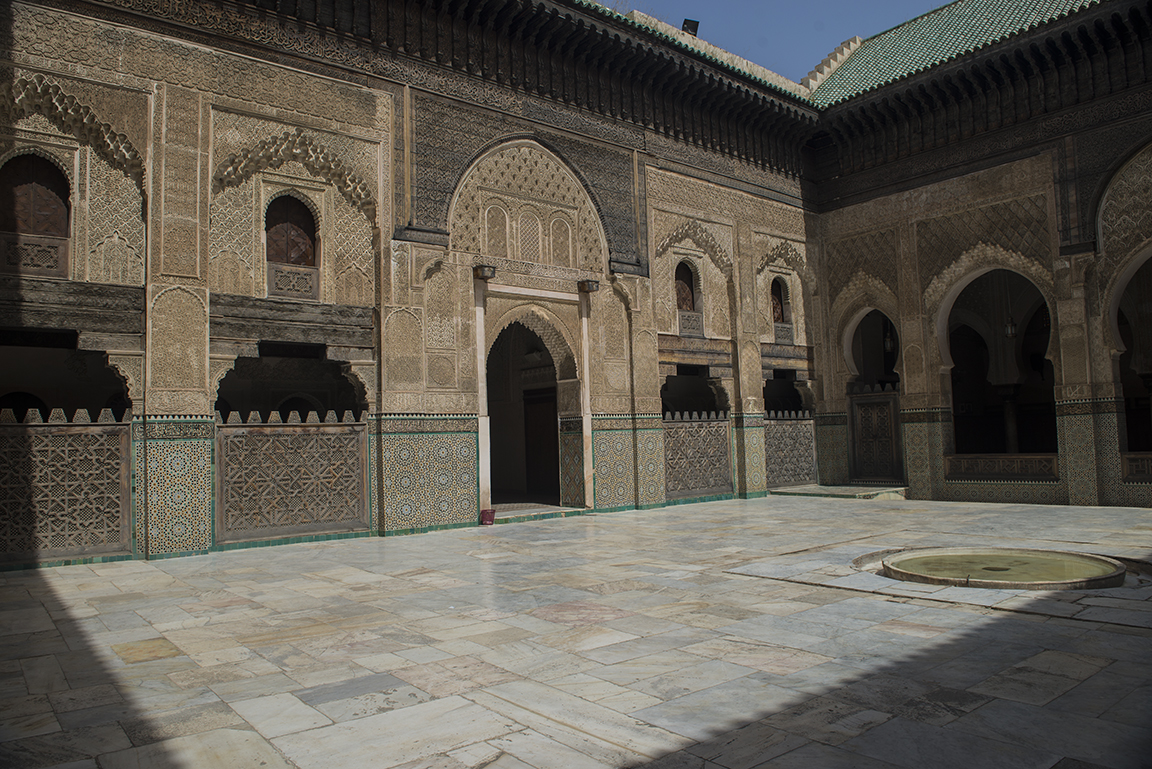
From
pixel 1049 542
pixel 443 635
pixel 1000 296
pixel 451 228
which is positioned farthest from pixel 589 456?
pixel 1000 296

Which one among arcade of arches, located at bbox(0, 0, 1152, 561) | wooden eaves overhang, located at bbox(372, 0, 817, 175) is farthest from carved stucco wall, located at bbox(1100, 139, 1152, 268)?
wooden eaves overhang, located at bbox(372, 0, 817, 175)

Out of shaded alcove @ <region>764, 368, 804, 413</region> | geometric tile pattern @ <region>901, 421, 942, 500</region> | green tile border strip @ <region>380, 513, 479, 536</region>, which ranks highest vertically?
shaded alcove @ <region>764, 368, 804, 413</region>

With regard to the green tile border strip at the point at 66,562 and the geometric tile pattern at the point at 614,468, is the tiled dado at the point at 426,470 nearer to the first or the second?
the geometric tile pattern at the point at 614,468

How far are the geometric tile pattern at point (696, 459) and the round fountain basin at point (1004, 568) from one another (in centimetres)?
492

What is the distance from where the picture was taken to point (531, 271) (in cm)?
898

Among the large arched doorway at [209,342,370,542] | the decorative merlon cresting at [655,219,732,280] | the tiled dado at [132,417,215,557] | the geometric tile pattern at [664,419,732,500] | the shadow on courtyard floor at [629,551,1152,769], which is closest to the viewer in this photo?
the shadow on courtyard floor at [629,551,1152,769]

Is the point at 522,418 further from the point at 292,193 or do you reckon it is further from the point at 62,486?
the point at 62,486

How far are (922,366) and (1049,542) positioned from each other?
206 inches

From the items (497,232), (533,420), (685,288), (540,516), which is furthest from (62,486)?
(685,288)

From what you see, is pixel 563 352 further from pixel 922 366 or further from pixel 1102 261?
pixel 1102 261

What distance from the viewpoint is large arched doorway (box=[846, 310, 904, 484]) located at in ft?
37.3

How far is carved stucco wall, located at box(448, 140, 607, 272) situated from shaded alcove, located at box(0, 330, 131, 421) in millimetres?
3937

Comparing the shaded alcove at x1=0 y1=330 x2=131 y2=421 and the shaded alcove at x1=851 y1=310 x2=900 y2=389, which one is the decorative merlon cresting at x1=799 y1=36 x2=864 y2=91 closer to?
the shaded alcove at x1=851 y1=310 x2=900 y2=389

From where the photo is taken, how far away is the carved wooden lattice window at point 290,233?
736cm
